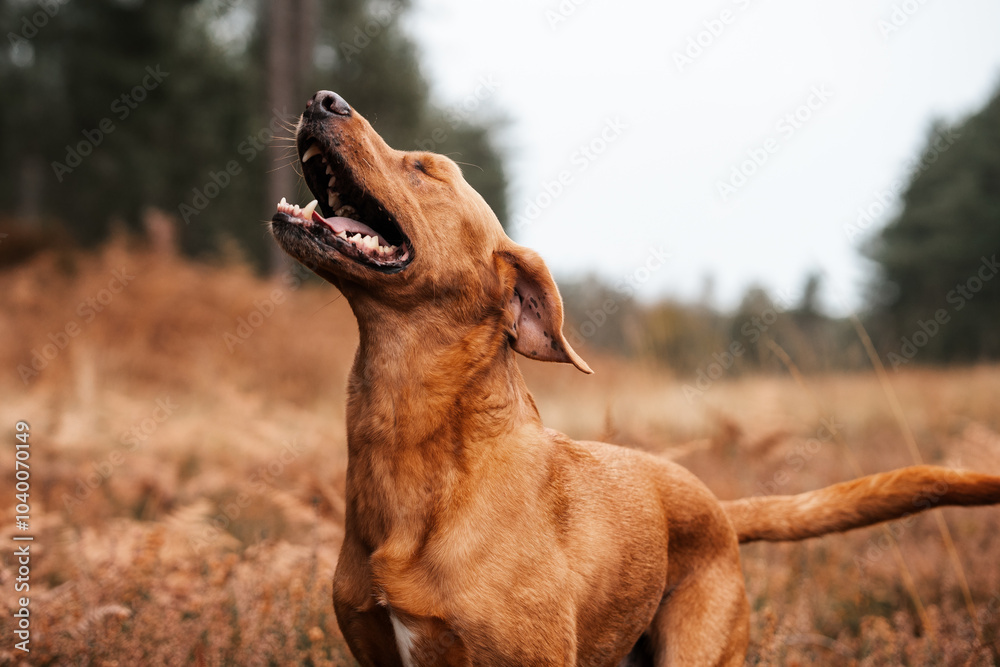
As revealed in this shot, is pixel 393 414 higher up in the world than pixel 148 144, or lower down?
higher up

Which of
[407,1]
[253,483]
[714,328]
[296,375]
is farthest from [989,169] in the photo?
[253,483]

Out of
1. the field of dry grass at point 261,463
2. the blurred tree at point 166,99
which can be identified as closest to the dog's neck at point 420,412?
the field of dry grass at point 261,463

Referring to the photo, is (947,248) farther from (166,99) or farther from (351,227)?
(351,227)

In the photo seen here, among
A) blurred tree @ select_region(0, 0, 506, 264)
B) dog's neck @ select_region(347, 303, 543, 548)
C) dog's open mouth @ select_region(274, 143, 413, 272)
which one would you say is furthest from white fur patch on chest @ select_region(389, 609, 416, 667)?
blurred tree @ select_region(0, 0, 506, 264)

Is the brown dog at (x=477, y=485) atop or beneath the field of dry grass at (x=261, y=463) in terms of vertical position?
atop

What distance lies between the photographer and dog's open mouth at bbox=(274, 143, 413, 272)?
2.31 metres

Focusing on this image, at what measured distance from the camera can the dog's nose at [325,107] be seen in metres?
2.45

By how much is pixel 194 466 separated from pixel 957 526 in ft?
20.7

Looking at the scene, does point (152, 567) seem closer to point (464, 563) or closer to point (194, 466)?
point (464, 563)

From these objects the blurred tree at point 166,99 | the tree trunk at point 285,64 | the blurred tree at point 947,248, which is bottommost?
the blurred tree at point 166,99

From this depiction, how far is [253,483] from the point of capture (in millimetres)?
5527

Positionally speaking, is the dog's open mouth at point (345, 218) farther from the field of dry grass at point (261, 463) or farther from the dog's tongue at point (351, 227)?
the field of dry grass at point (261, 463)

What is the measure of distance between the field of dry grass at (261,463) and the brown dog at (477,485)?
1.92 ft

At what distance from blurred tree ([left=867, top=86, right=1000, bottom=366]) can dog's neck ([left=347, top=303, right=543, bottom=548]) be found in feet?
84.9
